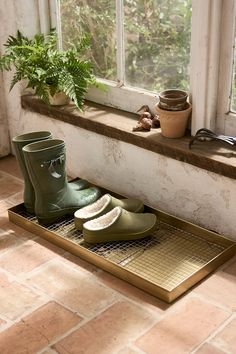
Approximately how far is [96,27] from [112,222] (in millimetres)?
936

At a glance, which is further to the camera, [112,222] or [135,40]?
[135,40]

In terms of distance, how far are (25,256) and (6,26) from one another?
3.81 ft

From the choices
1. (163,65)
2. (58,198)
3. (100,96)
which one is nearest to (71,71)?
(100,96)

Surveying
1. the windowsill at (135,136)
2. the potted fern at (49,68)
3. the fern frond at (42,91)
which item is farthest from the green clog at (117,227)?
the fern frond at (42,91)

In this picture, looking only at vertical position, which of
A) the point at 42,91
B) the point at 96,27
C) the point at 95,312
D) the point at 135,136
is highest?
the point at 96,27

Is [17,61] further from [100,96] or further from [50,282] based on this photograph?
[50,282]

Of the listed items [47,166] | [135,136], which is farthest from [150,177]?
[47,166]

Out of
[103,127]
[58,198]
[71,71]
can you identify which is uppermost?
[71,71]

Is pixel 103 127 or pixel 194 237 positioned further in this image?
pixel 103 127

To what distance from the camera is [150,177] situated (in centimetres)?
237

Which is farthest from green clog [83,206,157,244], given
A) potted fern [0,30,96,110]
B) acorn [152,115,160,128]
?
potted fern [0,30,96,110]

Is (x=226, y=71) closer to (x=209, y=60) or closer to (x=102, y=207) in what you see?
(x=209, y=60)

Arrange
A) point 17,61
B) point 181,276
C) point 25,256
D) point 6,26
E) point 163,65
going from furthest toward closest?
point 6,26, point 17,61, point 163,65, point 25,256, point 181,276

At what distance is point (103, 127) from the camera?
2.45 meters
